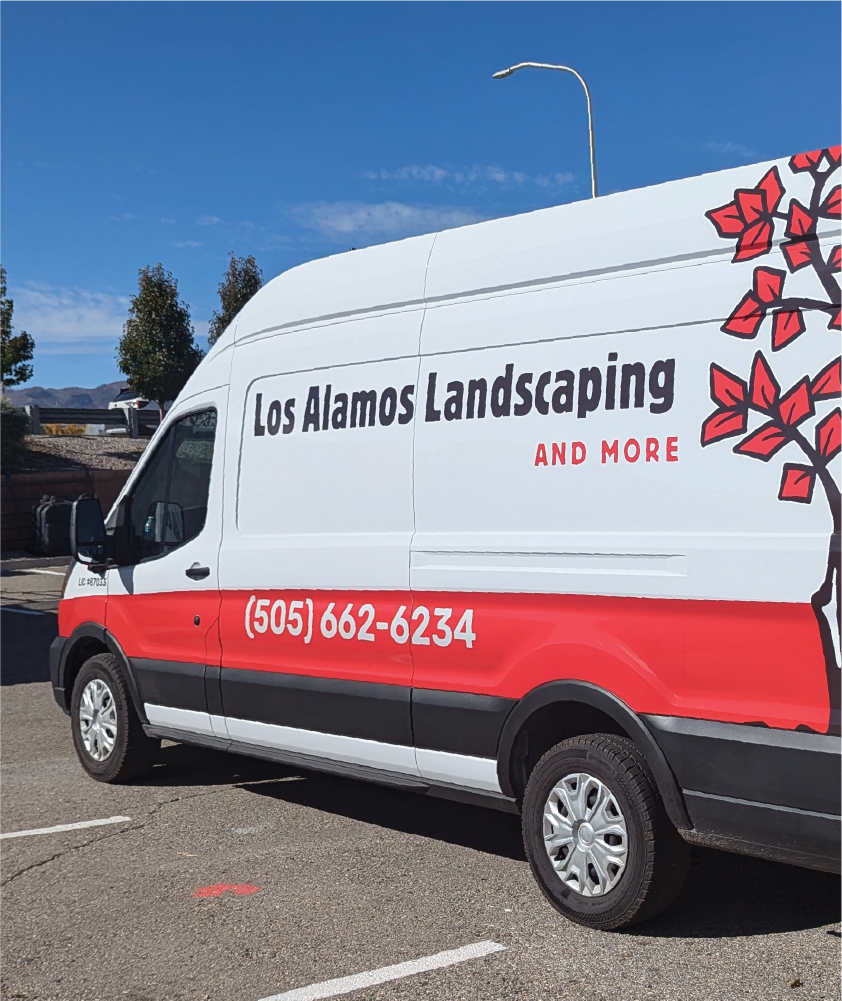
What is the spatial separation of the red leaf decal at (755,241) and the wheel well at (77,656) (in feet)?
14.9

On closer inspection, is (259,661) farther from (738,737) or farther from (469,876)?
(738,737)

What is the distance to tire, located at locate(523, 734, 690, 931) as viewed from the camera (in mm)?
4262

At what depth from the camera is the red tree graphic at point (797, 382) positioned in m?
3.79

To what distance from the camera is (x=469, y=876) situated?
5094mm

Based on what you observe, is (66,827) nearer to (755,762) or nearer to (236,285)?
(755,762)

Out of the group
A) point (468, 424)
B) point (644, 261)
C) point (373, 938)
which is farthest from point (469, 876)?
point (644, 261)

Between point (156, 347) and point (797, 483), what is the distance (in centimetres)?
3787

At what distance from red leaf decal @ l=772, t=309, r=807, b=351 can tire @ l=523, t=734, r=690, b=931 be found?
1.53 m

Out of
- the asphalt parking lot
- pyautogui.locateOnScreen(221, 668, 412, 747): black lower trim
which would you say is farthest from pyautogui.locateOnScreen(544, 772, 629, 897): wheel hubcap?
pyautogui.locateOnScreen(221, 668, 412, 747): black lower trim

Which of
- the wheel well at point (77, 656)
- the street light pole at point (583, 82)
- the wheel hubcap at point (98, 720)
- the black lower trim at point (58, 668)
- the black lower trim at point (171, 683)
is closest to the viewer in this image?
the black lower trim at point (171, 683)

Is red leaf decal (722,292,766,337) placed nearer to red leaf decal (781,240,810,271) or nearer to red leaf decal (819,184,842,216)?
red leaf decal (781,240,810,271)

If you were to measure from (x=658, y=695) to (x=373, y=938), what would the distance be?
1.36 meters

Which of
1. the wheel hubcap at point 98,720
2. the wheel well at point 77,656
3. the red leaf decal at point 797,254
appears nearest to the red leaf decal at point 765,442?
the red leaf decal at point 797,254

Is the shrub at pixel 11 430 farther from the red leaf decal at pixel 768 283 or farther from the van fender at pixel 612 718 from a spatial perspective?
the red leaf decal at pixel 768 283
